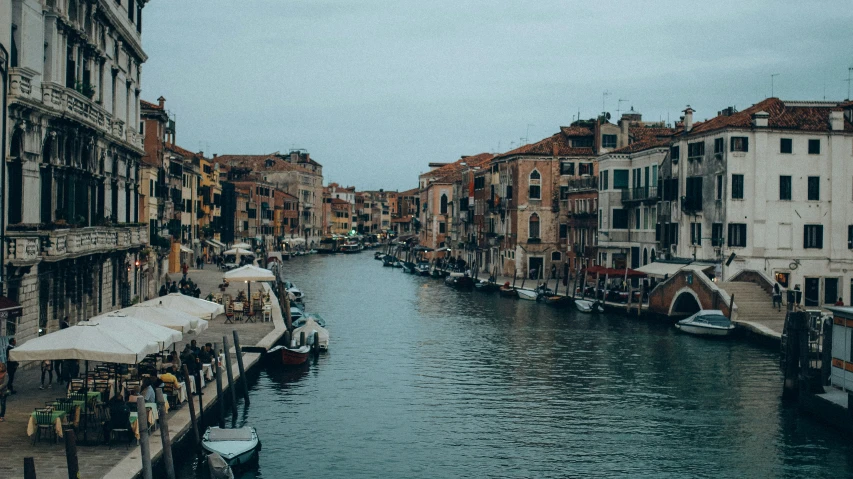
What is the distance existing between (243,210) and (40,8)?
92.4m

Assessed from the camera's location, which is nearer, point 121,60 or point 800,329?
point 800,329

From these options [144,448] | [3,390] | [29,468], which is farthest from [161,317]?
[29,468]

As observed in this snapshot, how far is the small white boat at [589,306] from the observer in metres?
49.6

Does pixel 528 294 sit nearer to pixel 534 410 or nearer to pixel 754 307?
pixel 754 307

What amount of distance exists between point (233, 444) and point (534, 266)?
54.7 m

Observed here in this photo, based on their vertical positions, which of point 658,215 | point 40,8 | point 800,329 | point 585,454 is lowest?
point 585,454

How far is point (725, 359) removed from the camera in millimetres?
34562

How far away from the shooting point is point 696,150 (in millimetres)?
47719

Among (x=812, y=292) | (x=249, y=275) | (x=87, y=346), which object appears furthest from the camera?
(x=812, y=292)

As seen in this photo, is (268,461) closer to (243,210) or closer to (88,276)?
(88,276)

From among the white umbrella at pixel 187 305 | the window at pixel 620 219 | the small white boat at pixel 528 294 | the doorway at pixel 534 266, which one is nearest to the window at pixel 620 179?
the window at pixel 620 219

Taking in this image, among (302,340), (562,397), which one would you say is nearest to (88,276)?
(302,340)

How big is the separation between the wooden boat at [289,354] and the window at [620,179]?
31877 mm

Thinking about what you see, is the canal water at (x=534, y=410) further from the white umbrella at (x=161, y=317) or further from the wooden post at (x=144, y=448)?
the wooden post at (x=144, y=448)
